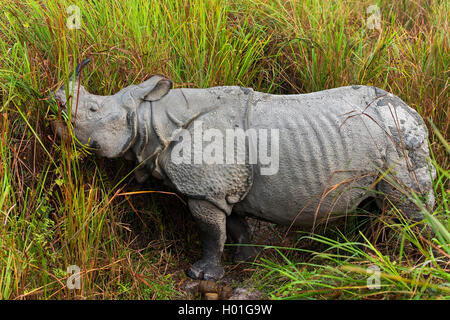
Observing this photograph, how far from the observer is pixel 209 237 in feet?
9.96

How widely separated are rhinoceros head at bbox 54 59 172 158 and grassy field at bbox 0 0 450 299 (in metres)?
0.13

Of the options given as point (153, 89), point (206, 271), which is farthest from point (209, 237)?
point (153, 89)

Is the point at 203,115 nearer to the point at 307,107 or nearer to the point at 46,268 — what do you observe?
the point at 307,107

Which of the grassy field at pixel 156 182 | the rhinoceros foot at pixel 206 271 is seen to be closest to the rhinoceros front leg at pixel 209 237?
the rhinoceros foot at pixel 206 271

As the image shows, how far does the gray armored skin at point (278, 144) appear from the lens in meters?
2.76

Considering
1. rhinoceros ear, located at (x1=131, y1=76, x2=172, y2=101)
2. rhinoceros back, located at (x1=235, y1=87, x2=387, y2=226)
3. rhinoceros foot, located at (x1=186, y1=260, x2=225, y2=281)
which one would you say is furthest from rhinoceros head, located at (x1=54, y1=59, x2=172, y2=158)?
rhinoceros foot, located at (x1=186, y1=260, x2=225, y2=281)

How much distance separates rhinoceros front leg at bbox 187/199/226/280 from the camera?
2863mm

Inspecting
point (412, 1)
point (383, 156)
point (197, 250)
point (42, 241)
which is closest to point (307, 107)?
point (383, 156)

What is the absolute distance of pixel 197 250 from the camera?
133 inches

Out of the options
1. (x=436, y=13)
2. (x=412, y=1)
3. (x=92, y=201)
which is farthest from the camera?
(x=412, y=1)

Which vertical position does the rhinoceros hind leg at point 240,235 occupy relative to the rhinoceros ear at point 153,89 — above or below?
below

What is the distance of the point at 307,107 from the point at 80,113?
125 centimetres

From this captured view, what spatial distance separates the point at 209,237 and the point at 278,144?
718 mm

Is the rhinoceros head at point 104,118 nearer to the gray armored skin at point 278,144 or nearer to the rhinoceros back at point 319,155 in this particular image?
the gray armored skin at point 278,144
